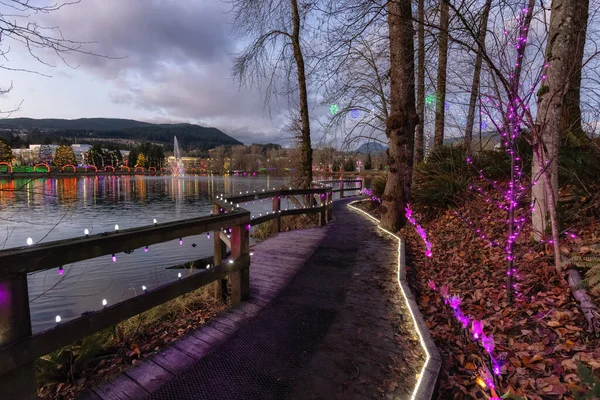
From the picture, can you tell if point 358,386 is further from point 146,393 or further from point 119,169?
point 119,169

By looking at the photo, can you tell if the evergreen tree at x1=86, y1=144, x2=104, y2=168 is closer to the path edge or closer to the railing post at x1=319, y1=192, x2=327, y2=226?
the railing post at x1=319, y1=192, x2=327, y2=226

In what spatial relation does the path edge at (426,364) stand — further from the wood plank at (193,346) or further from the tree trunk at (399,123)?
the tree trunk at (399,123)

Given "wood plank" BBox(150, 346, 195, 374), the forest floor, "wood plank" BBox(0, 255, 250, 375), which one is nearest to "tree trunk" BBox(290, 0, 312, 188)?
the forest floor

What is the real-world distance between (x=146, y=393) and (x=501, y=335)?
346 centimetres

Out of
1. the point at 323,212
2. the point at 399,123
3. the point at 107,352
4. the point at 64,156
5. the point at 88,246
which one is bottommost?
the point at 107,352

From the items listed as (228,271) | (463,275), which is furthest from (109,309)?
(463,275)

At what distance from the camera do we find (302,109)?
12820mm

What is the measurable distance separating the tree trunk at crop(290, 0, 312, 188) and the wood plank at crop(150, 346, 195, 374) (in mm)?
10857

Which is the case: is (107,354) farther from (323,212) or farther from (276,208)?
(323,212)

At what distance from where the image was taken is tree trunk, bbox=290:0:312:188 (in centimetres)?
1232

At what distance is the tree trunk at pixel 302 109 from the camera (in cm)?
1232

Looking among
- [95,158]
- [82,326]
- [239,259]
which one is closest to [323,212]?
[239,259]

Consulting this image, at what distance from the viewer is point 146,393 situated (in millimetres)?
2385

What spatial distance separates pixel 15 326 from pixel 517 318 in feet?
14.8
